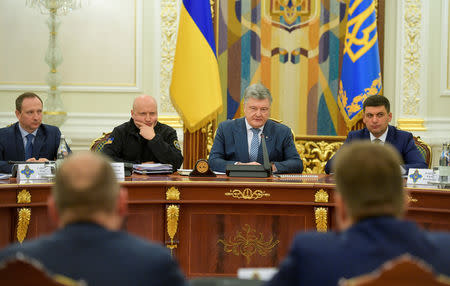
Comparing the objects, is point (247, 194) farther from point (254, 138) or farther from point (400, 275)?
point (400, 275)

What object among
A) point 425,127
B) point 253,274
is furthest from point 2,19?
point 253,274

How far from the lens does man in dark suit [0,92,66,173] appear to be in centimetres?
425

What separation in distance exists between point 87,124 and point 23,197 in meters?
2.71

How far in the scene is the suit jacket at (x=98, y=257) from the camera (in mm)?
1263

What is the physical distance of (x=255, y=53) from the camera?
243 inches

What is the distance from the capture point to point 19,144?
4.29m

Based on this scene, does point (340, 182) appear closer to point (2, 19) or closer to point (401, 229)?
point (401, 229)

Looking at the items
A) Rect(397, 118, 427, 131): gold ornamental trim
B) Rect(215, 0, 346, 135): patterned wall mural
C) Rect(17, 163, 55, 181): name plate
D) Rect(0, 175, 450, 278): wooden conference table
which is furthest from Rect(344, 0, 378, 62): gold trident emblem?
Rect(17, 163, 55, 181): name plate

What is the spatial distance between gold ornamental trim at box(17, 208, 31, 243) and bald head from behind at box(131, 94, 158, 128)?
1.30 metres

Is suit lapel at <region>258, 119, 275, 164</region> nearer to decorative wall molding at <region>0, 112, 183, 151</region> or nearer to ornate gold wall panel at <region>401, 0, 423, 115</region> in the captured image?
decorative wall molding at <region>0, 112, 183, 151</region>

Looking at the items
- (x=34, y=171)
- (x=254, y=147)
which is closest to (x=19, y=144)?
(x=34, y=171)

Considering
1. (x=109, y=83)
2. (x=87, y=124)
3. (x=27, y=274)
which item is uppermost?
(x=109, y=83)

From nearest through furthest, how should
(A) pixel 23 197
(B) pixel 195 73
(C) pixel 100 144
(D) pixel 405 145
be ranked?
(A) pixel 23 197 → (D) pixel 405 145 → (C) pixel 100 144 → (B) pixel 195 73

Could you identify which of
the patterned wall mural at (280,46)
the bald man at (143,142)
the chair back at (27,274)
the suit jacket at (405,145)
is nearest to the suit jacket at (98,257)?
the chair back at (27,274)
